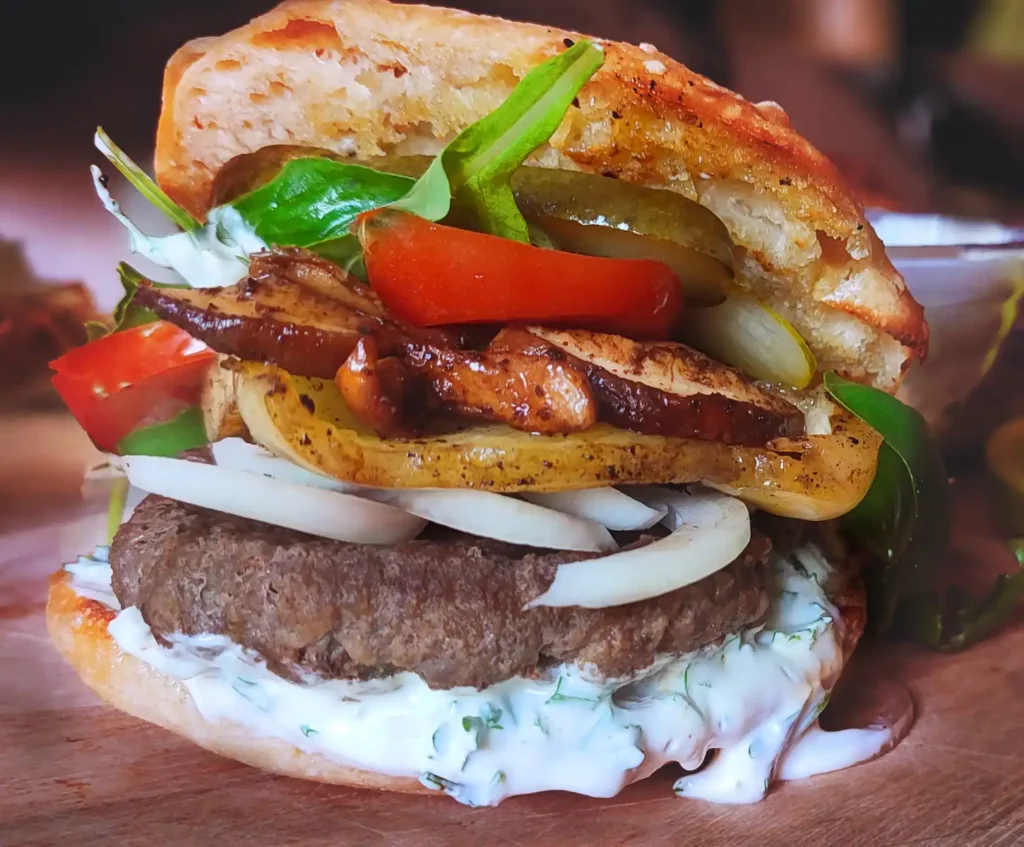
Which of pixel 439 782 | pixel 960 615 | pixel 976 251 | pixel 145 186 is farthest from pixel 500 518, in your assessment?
pixel 976 251

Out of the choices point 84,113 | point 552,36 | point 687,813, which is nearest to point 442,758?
point 687,813

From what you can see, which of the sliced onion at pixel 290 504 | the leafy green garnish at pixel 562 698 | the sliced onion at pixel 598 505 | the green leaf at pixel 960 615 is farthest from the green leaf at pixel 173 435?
the green leaf at pixel 960 615

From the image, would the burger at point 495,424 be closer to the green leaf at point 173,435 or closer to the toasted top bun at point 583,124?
the toasted top bun at point 583,124

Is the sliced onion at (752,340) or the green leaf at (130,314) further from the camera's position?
the green leaf at (130,314)

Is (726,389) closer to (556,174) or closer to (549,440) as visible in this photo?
(549,440)

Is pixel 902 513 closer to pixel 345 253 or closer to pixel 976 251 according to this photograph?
pixel 345 253

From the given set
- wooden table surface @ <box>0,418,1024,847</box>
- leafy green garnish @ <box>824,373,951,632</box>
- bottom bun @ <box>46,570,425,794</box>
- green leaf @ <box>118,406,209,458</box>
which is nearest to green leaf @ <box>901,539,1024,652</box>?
leafy green garnish @ <box>824,373,951,632</box>
